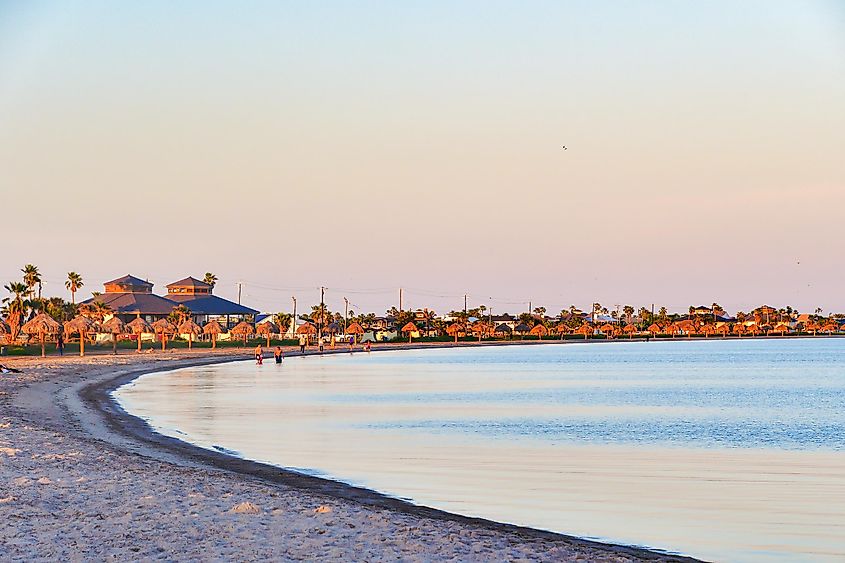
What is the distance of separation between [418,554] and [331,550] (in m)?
0.81

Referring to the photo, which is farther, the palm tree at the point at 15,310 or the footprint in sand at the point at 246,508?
the palm tree at the point at 15,310

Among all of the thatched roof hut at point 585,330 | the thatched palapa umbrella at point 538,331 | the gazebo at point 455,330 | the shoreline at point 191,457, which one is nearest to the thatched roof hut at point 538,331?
the thatched palapa umbrella at point 538,331

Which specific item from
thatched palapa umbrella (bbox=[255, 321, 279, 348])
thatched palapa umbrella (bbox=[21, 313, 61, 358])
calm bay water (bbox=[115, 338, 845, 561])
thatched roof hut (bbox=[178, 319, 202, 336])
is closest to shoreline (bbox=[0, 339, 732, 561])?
calm bay water (bbox=[115, 338, 845, 561])

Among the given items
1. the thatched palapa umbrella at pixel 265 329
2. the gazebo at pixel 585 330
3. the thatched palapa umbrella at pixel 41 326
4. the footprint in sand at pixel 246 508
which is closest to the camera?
the footprint in sand at pixel 246 508

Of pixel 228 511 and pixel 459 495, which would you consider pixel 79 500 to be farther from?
pixel 459 495

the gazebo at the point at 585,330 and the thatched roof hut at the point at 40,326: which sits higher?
the gazebo at the point at 585,330

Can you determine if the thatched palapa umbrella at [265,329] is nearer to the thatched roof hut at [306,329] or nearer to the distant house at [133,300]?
the thatched roof hut at [306,329]

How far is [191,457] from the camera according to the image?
58.5ft

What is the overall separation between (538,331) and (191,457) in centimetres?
15558

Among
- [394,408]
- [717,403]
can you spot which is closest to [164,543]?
[394,408]

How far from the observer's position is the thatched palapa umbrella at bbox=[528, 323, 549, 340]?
561ft

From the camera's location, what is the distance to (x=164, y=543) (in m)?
9.67

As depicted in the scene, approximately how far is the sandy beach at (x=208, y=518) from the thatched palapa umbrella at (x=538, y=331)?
154188mm

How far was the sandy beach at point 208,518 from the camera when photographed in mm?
9570
